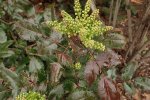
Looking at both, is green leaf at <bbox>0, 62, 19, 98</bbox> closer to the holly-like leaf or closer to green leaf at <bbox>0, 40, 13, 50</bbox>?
green leaf at <bbox>0, 40, 13, 50</bbox>

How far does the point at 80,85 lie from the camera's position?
4.71 ft

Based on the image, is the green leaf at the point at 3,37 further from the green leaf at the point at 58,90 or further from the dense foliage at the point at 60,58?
the green leaf at the point at 58,90

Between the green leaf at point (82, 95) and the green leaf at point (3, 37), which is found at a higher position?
the green leaf at point (3, 37)

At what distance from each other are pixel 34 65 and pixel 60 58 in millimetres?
144

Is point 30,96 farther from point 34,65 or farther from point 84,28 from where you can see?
point 84,28

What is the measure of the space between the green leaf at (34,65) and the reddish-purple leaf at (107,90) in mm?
295

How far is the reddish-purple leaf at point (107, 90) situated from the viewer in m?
1.22

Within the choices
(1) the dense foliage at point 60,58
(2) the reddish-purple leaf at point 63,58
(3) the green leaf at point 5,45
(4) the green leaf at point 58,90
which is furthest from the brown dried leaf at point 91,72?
→ (3) the green leaf at point 5,45

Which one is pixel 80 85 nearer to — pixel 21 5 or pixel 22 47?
pixel 22 47

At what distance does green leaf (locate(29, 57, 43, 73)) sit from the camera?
4.70ft

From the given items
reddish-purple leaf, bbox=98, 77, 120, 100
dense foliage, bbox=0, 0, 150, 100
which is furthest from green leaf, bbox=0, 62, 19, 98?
reddish-purple leaf, bbox=98, 77, 120, 100

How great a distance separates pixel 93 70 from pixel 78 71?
8.0 inches

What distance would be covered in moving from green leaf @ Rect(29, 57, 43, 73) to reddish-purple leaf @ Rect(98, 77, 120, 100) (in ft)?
0.97

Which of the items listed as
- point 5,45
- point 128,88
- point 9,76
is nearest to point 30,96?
point 9,76
